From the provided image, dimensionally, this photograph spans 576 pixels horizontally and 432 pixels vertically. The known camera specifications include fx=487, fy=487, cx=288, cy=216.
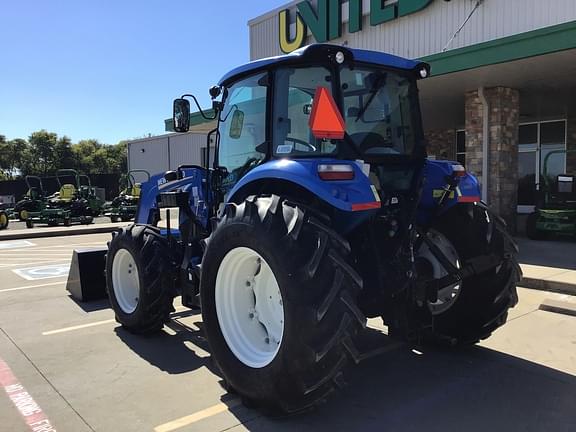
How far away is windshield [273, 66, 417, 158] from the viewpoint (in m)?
3.60

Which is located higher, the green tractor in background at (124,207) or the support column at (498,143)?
the support column at (498,143)

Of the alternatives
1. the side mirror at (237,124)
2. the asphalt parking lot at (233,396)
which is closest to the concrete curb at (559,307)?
the asphalt parking lot at (233,396)

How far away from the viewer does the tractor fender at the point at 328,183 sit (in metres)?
3.11

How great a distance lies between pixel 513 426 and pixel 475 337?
4.31 feet

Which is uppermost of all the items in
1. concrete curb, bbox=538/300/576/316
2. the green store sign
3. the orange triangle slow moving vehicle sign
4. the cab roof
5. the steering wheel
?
the green store sign

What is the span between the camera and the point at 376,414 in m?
3.35

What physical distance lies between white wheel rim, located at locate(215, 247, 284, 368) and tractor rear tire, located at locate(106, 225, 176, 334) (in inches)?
51.4

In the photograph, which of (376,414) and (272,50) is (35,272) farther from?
(272,50)

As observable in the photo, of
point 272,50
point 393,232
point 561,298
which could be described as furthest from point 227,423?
point 272,50

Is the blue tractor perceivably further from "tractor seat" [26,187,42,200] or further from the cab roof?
"tractor seat" [26,187,42,200]

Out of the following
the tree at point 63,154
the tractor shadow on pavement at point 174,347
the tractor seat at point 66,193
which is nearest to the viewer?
the tractor shadow on pavement at point 174,347

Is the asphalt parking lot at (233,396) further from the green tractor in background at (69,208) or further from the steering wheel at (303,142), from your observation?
the green tractor in background at (69,208)

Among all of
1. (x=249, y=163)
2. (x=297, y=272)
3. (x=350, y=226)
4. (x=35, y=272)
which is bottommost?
(x=35, y=272)

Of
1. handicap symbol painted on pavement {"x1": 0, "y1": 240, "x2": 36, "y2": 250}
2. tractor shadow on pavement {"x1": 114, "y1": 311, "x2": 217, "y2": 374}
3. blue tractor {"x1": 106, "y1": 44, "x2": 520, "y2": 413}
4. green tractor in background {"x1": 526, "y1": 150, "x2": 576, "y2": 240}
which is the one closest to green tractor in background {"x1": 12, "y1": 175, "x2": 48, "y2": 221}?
handicap symbol painted on pavement {"x1": 0, "y1": 240, "x2": 36, "y2": 250}
